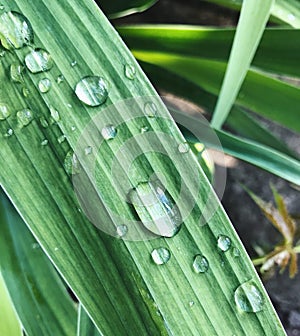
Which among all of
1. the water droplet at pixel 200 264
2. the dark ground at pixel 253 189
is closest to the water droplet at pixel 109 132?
the water droplet at pixel 200 264

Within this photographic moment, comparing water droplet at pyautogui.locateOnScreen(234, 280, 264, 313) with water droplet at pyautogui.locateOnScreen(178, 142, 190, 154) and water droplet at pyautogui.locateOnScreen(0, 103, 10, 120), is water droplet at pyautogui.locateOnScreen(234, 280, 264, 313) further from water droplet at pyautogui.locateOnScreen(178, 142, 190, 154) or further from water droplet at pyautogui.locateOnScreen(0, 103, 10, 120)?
water droplet at pyautogui.locateOnScreen(0, 103, 10, 120)

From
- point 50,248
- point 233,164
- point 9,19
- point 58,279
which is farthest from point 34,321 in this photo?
point 233,164

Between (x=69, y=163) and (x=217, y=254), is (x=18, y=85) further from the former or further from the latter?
(x=217, y=254)

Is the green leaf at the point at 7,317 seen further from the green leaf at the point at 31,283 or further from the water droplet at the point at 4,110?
the water droplet at the point at 4,110

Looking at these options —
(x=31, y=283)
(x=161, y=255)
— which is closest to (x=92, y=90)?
(x=161, y=255)

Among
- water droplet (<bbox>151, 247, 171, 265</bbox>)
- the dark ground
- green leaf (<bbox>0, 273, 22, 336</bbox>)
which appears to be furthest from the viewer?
the dark ground

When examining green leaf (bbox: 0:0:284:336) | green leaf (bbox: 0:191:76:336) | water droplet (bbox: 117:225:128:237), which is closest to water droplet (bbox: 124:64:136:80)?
green leaf (bbox: 0:0:284:336)

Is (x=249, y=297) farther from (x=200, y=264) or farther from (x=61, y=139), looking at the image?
(x=61, y=139)
